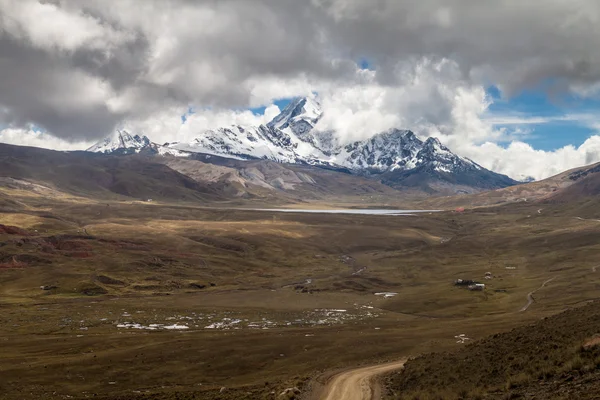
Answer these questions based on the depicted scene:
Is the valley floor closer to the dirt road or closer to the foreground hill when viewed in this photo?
the dirt road

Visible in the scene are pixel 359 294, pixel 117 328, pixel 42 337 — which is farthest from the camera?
pixel 359 294

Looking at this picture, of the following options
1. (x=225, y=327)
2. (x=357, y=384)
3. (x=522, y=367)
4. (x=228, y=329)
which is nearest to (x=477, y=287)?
(x=225, y=327)

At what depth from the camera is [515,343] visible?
50188 mm

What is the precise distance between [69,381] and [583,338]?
185ft

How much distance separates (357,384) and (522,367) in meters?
18.7

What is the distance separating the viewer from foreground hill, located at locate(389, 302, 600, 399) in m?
35.2

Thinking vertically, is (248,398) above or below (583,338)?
below

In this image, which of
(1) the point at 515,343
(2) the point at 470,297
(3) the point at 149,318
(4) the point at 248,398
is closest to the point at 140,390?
(4) the point at 248,398

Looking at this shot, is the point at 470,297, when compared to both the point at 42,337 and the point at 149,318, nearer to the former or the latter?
the point at 149,318

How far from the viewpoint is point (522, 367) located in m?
42.3

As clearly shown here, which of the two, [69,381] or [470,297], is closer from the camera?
→ [69,381]

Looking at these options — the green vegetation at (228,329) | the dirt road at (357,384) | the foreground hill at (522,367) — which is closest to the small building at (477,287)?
the green vegetation at (228,329)

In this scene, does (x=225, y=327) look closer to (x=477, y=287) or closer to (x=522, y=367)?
(x=522, y=367)

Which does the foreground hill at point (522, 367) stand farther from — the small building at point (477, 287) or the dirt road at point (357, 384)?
the small building at point (477, 287)
